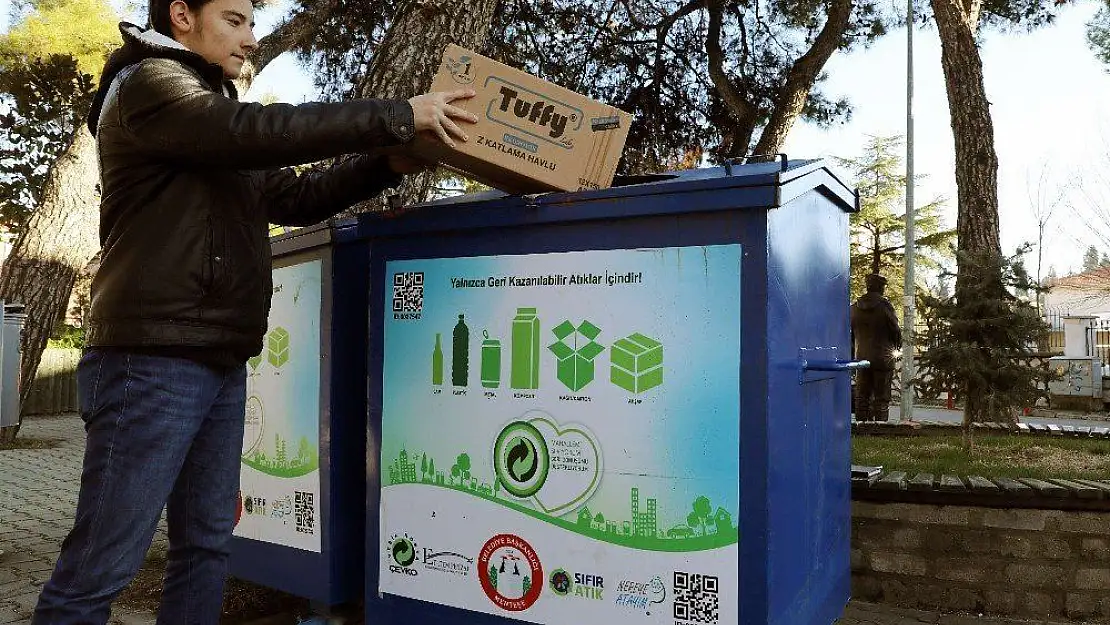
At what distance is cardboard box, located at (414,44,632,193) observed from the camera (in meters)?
2.35

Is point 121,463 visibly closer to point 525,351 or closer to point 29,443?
point 525,351

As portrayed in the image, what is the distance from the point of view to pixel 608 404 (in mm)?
2232

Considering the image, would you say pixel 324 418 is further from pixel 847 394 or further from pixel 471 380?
pixel 847 394

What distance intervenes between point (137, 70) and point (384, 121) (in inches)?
21.3

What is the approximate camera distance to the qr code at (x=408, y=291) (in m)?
2.58

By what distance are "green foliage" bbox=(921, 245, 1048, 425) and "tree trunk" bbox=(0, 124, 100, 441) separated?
30.8 ft

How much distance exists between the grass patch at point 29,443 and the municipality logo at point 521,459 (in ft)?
32.0

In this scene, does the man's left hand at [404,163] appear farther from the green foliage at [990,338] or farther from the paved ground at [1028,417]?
the paved ground at [1028,417]

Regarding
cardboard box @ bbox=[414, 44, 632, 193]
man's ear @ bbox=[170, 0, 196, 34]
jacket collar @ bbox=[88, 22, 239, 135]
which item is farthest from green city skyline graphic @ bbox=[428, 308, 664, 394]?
man's ear @ bbox=[170, 0, 196, 34]

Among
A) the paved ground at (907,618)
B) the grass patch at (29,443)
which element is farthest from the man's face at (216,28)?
the grass patch at (29,443)

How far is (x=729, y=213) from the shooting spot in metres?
2.11

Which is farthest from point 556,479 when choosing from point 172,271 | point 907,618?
point 907,618

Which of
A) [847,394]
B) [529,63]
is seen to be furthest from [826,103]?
[847,394]

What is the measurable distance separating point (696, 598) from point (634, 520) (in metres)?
0.24
